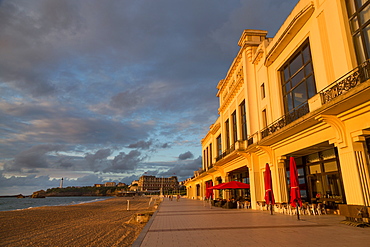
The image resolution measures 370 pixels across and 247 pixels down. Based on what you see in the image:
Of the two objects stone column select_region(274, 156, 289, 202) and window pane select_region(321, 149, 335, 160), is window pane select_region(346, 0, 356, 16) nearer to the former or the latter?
window pane select_region(321, 149, 335, 160)

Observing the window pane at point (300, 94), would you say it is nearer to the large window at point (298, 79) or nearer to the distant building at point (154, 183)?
the large window at point (298, 79)

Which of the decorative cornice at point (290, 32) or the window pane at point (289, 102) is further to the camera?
the window pane at point (289, 102)

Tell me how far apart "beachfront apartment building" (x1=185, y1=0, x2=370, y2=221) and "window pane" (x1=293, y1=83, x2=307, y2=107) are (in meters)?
0.06

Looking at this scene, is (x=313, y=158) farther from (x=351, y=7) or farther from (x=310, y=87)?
(x=351, y=7)

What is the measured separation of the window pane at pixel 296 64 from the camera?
545 inches

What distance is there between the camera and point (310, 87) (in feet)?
41.5

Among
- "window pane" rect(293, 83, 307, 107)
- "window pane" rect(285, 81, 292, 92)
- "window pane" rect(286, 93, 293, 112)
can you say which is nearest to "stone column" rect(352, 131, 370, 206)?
"window pane" rect(293, 83, 307, 107)

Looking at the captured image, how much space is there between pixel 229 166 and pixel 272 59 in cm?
1293

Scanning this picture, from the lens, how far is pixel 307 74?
12.9 meters

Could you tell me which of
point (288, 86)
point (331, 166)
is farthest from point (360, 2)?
point (331, 166)

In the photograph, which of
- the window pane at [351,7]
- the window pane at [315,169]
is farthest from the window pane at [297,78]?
the window pane at [315,169]

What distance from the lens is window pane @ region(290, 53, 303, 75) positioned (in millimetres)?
13852

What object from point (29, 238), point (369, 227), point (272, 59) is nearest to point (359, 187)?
point (369, 227)

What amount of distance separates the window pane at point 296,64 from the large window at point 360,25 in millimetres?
4054
